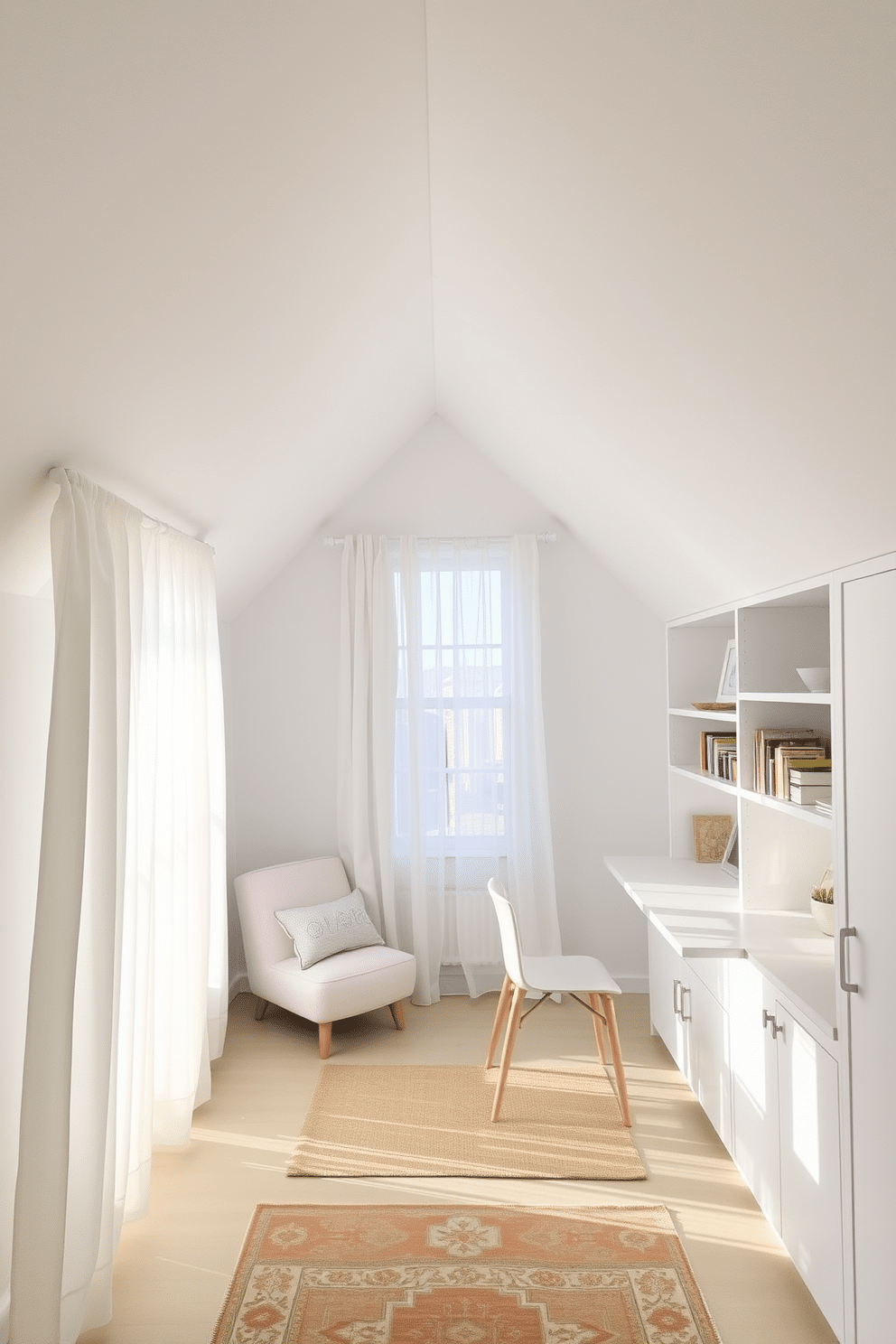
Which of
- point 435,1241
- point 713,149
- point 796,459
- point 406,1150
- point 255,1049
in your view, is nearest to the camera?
point 713,149

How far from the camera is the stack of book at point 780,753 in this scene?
9.90ft

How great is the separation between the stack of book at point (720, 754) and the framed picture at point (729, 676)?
177 mm

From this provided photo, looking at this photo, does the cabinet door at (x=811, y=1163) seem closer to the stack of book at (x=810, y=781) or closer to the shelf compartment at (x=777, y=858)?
the stack of book at (x=810, y=781)

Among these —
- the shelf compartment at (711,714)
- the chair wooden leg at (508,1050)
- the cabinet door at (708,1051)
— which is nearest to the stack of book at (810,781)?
the cabinet door at (708,1051)

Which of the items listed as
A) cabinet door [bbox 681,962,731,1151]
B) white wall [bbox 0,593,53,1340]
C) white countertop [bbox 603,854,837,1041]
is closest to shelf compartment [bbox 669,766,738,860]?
white countertop [bbox 603,854,837,1041]

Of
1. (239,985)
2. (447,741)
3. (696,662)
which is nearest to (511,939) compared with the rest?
(447,741)

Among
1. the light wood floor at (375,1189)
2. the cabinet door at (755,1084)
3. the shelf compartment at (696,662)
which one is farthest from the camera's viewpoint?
the shelf compartment at (696,662)

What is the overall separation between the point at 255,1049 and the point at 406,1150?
1210 millimetres

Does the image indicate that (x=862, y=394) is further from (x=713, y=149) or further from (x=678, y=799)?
(x=678, y=799)

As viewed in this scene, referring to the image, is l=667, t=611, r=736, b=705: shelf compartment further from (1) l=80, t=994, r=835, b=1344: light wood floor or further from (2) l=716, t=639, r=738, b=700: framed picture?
(1) l=80, t=994, r=835, b=1344: light wood floor

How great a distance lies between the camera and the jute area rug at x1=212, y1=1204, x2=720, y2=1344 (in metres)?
2.36

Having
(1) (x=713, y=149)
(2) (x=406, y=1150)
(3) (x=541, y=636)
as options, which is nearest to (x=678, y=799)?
(3) (x=541, y=636)

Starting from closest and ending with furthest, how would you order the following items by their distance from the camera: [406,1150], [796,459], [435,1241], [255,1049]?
[796,459] < [435,1241] < [406,1150] < [255,1049]

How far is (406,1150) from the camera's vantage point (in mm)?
3316
